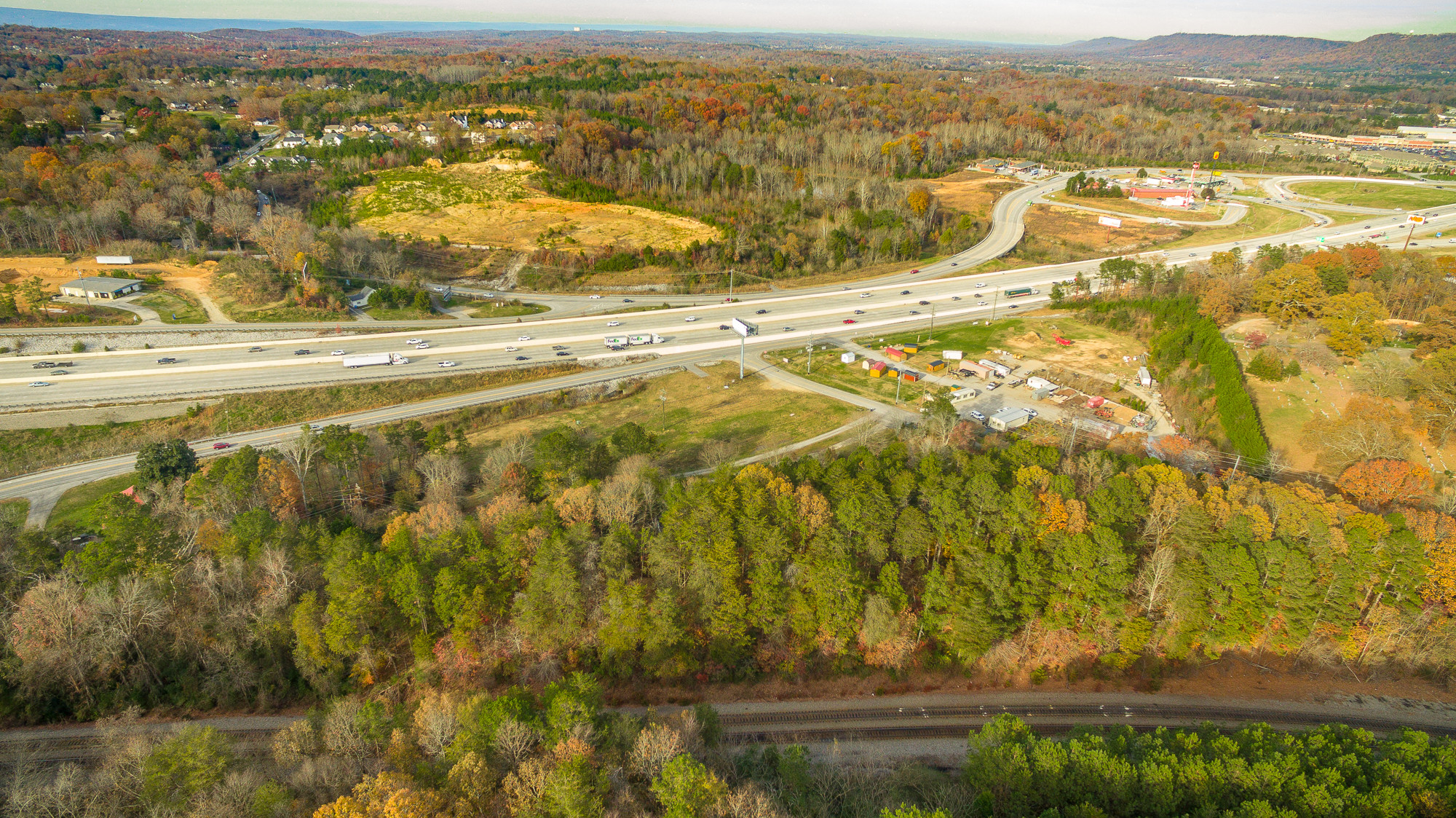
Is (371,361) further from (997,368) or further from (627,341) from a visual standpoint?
(997,368)

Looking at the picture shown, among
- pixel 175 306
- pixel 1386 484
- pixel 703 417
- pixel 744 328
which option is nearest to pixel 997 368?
pixel 744 328

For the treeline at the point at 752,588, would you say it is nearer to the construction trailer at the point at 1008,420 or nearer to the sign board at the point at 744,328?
the construction trailer at the point at 1008,420

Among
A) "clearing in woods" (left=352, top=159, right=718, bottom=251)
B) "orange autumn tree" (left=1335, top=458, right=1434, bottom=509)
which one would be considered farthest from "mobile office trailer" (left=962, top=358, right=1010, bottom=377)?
"clearing in woods" (left=352, top=159, right=718, bottom=251)

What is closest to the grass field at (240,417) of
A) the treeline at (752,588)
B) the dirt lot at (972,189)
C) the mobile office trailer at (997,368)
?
the treeline at (752,588)

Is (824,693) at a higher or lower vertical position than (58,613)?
lower

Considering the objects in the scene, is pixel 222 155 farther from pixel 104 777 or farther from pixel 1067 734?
pixel 1067 734

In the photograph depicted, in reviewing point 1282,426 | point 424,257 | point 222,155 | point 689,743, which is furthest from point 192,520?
point 222,155
